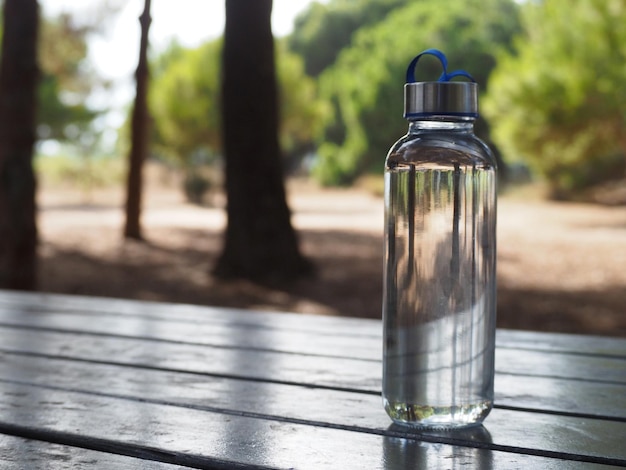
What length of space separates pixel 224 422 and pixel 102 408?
0.18m

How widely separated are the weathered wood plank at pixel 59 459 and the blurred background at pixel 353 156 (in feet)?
17.1

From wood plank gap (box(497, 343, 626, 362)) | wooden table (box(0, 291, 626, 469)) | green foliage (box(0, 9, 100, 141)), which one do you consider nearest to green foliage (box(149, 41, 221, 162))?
green foliage (box(0, 9, 100, 141))

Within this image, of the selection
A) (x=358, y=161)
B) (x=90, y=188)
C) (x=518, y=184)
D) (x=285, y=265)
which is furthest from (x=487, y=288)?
(x=358, y=161)

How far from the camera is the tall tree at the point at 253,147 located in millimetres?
6590

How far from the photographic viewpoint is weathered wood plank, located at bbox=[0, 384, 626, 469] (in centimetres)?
85

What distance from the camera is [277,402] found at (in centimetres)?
109

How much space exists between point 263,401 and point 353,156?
24.7 m

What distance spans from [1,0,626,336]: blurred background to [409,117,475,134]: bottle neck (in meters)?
5.06

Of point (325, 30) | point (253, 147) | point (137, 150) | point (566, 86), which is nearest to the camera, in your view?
point (253, 147)

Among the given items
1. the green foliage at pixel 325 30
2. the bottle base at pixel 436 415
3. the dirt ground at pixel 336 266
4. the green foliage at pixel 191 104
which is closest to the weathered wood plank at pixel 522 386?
the bottle base at pixel 436 415

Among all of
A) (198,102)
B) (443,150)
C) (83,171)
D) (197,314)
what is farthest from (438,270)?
(198,102)

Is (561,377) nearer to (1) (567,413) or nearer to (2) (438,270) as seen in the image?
(1) (567,413)

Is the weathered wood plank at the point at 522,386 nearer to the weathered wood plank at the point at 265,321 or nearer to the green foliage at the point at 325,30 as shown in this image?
the weathered wood plank at the point at 265,321

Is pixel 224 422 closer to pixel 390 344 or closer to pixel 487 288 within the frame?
pixel 390 344
